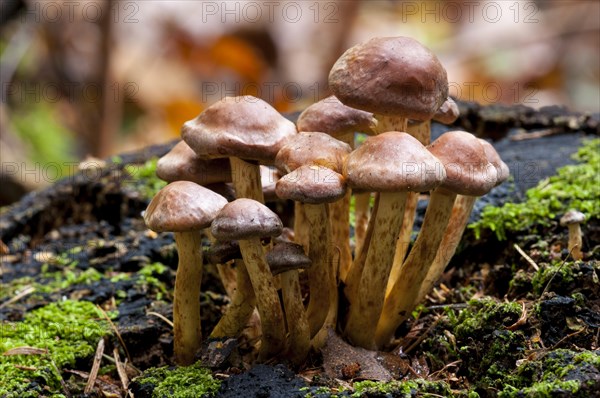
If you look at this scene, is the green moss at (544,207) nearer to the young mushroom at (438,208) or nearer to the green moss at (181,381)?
the young mushroom at (438,208)

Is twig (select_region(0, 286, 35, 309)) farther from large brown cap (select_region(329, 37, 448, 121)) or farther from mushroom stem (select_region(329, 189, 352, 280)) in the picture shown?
large brown cap (select_region(329, 37, 448, 121))

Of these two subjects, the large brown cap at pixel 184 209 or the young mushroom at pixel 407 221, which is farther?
A: the young mushroom at pixel 407 221

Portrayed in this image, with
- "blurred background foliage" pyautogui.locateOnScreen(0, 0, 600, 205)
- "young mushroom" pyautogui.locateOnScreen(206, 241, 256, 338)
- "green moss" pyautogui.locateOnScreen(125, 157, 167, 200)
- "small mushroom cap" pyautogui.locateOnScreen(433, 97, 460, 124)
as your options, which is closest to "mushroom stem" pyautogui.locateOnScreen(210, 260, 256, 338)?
"young mushroom" pyautogui.locateOnScreen(206, 241, 256, 338)

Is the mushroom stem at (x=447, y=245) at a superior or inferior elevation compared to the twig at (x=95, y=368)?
superior

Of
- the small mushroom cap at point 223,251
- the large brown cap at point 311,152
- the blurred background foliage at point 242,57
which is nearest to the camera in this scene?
the large brown cap at point 311,152

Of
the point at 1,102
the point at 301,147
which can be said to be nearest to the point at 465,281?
the point at 301,147

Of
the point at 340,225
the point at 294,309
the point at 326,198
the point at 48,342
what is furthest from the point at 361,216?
the point at 48,342

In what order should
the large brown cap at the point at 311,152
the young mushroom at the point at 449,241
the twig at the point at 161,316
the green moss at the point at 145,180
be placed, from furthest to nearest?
the green moss at the point at 145,180, the twig at the point at 161,316, the young mushroom at the point at 449,241, the large brown cap at the point at 311,152

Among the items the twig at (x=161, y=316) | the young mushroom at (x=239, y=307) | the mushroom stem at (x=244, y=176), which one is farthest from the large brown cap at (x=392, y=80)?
the twig at (x=161, y=316)
